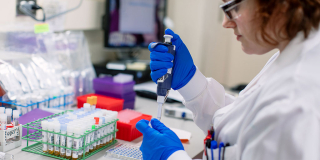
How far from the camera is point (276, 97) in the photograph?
2.38 feet

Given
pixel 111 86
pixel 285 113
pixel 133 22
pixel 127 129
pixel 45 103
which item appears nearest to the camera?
pixel 285 113

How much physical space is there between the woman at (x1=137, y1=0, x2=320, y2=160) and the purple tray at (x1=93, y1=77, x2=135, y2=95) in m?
0.67

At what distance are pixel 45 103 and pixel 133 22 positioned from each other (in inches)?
45.7

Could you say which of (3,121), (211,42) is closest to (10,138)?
(3,121)

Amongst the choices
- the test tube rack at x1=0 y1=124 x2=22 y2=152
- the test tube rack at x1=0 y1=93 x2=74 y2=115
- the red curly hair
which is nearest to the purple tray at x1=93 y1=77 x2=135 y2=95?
the test tube rack at x1=0 y1=93 x2=74 y2=115

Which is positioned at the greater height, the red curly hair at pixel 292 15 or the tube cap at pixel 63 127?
the red curly hair at pixel 292 15

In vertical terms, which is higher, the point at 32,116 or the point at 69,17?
the point at 69,17

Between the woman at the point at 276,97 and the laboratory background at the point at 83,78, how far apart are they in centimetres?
27

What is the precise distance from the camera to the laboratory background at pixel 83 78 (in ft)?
3.45

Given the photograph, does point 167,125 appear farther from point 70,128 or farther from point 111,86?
point 70,128

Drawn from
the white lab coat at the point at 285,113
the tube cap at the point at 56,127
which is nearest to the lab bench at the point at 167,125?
the tube cap at the point at 56,127

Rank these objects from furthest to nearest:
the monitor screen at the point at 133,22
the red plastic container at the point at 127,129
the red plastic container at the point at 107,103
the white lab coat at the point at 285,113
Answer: the monitor screen at the point at 133,22 < the red plastic container at the point at 107,103 < the red plastic container at the point at 127,129 < the white lab coat at the point at 285,113

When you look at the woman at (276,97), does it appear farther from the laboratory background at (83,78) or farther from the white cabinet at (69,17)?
the white cabinet at (69,17)

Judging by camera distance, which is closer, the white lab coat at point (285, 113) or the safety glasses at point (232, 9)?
the white lab coat at point (285, 113)
